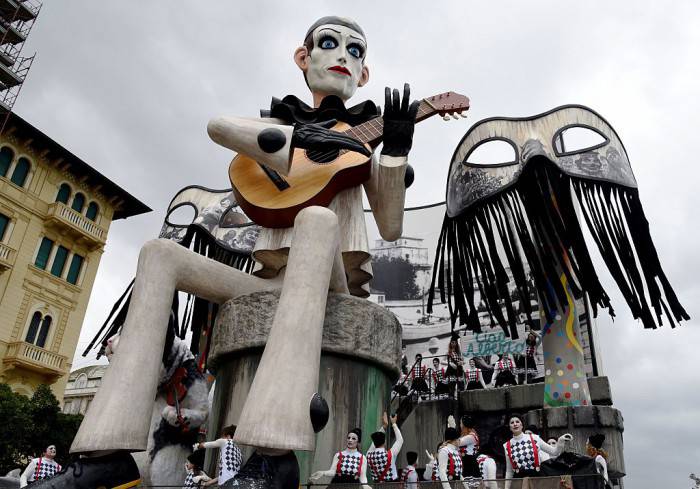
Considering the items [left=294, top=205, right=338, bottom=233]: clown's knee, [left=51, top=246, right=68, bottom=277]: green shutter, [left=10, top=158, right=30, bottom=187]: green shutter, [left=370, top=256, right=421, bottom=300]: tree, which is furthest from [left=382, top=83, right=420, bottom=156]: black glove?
[left=51, top=246, right=68, bottom=277]: green shutter

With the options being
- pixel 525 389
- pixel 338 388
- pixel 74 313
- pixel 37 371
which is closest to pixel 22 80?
pixel 74 313

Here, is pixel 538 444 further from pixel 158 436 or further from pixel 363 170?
pixel 158 436

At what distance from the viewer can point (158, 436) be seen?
3.98 meters

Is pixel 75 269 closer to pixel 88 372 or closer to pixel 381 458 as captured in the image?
pixel 88 372

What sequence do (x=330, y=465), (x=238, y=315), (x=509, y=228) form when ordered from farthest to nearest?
(x=509, y=228) → (x=238, y=315) → (x=330, y=465)

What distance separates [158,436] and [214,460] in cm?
47

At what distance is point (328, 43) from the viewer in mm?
5031

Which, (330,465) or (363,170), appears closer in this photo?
(330,465)

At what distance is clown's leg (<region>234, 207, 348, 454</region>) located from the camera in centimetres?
257

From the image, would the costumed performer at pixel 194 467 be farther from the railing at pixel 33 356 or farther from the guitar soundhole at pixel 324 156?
the railing at pixel 33 356

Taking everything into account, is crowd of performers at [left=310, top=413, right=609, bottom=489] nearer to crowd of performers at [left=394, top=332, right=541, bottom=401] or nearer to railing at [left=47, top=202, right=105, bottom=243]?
crowd of performers at [left=394, top=332, right=541, bottom=401]

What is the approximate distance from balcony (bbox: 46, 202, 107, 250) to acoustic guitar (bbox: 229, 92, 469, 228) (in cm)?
1780

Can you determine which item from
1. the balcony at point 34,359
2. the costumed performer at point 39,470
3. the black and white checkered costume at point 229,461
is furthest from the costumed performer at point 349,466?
the balcony at point 34,359

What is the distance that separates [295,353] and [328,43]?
3.20 meters
